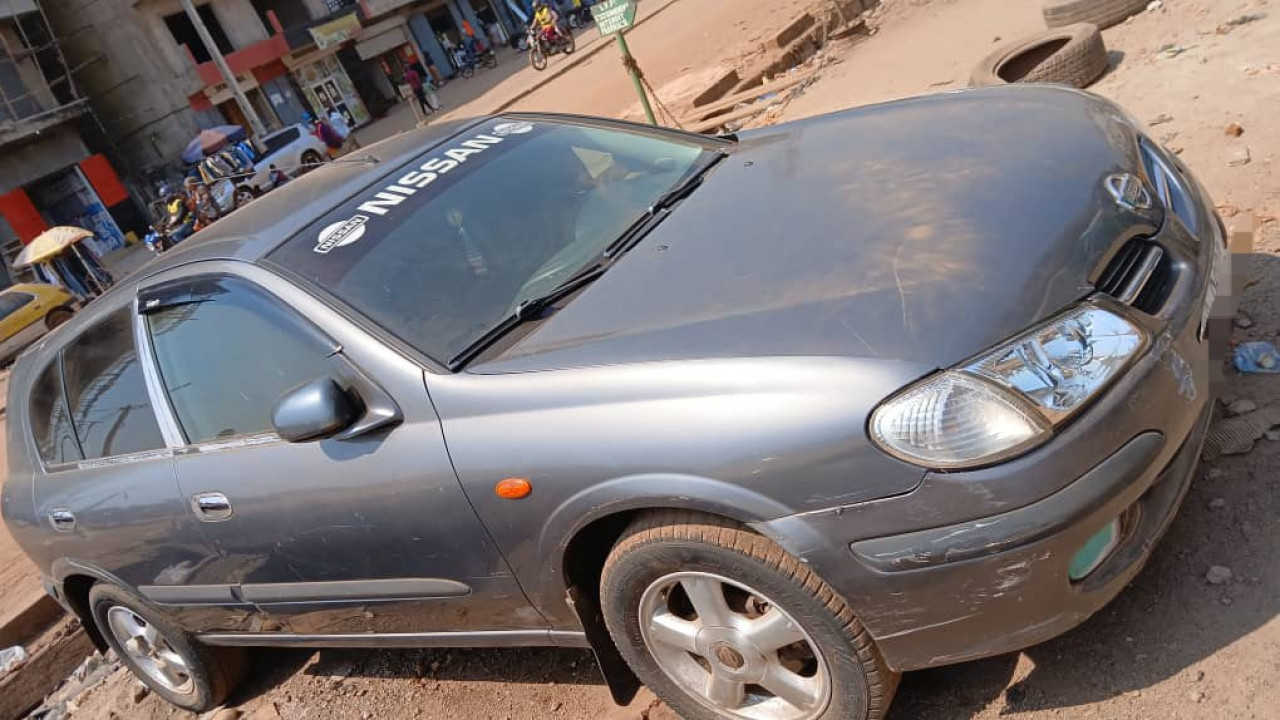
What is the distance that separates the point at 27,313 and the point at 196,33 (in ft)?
66.0

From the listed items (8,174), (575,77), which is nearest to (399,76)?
(8,174)

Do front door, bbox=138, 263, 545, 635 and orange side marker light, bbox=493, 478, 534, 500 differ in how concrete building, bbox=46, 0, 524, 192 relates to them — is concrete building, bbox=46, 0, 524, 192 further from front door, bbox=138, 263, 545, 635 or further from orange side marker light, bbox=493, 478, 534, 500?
orange side marker light, bbox=493, 478, 534, 500

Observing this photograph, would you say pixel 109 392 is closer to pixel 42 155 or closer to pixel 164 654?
pixel 164 654

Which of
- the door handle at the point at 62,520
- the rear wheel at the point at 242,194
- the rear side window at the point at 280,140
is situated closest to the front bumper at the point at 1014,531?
the door handle at the point at 62,520

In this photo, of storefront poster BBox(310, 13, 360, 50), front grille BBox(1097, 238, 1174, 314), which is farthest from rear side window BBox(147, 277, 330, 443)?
storefront poster BBox(310, 13, 360, 50)

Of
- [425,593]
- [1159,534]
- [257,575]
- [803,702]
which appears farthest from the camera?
[257,575]

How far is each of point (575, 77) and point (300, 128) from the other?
8.23 meters

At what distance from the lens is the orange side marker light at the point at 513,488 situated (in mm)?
2186

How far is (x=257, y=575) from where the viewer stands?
288 centimetres

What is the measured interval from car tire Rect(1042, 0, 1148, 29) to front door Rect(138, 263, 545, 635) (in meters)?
7.17

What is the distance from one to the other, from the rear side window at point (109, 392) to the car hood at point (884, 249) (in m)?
1.56

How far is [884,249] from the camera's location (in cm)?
221

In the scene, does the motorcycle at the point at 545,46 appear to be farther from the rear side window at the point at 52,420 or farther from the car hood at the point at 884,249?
the car hood at the point at 884,249

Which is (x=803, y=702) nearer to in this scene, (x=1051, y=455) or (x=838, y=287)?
(x=1051, y=455)
